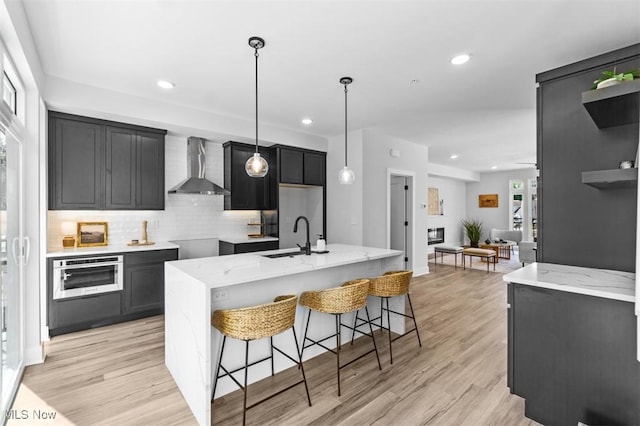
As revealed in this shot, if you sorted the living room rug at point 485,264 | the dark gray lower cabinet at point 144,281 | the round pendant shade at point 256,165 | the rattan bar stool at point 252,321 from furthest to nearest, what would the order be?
the living room rug at point 485,264 < the dark gray lower cabinet at point 144,281 < the round pendant shade at point 256,165 < the rattan bar stool at point 252,321

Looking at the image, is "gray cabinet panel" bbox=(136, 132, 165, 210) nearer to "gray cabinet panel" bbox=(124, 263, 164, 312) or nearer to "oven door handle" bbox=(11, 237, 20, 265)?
"gray cabinet panel" bbox=(124, 263, 164, 312)

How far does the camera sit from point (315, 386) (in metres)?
2.44

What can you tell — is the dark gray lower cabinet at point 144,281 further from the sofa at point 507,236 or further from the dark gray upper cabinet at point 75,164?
the sofa at point 507,236

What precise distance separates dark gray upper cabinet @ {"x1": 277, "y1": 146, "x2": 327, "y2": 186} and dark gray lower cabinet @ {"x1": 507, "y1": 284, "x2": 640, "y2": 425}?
368cm

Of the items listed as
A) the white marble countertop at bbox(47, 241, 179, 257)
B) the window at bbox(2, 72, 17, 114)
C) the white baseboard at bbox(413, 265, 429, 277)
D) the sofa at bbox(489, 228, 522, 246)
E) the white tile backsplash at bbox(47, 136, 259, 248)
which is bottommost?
the white baseboard at bbox(413, 265, 429, 277)

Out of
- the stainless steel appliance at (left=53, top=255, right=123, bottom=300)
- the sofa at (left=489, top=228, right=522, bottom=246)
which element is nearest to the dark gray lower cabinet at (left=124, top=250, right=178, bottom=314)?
the stainless steel appliance at (left=53, top=255, right=123, bottom=300)

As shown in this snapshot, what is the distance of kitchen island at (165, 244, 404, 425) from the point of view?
200 centimetres

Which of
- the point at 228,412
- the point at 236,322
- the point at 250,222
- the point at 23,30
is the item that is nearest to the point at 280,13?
the point at 23,30

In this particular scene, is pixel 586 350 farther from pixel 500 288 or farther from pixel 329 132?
pixel 329 132

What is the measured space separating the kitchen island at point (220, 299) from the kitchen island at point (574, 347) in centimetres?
133

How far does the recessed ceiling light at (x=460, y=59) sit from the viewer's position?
107 inches

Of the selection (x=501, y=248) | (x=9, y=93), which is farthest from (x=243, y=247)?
(x=501, y=248)

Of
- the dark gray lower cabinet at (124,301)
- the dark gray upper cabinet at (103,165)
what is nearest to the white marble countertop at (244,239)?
the dark gray lower cabinet at (124,301)

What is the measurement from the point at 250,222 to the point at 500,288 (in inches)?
173
